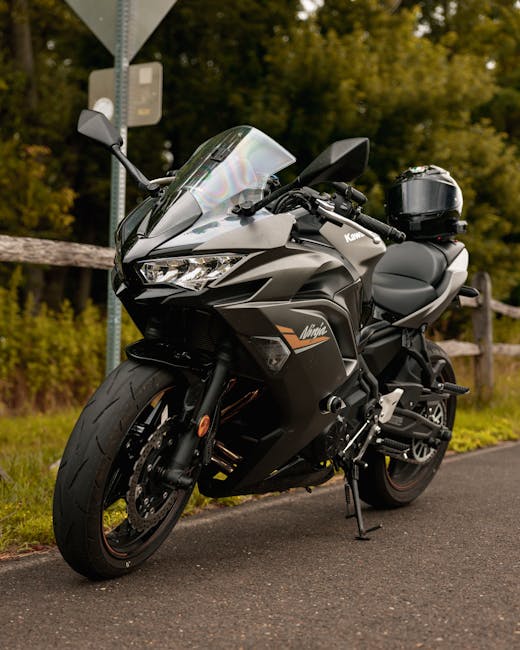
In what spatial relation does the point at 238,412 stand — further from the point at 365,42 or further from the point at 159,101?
the point at 365,42

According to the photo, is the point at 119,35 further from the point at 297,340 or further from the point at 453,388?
the point at 297,340

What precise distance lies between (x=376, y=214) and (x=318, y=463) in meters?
10.0

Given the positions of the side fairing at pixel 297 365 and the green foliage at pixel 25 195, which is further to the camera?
the green foliage at pixel 25 195

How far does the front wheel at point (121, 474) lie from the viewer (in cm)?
305

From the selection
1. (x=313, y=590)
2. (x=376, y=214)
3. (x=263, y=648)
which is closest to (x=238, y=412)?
(x=313, y=590)

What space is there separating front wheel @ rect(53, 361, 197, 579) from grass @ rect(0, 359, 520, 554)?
715 mm

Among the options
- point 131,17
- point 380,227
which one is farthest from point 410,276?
point 131,17

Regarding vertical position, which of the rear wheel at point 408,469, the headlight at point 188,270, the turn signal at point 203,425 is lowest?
the rear wheel at point 408,469

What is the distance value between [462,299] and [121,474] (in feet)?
21.5

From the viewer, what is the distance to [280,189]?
320cm

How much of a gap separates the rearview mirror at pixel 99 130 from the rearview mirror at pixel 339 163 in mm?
910

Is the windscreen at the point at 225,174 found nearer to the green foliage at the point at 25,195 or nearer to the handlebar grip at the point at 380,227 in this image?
the handlebar grip at the point at 380,227

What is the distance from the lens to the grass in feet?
12.9

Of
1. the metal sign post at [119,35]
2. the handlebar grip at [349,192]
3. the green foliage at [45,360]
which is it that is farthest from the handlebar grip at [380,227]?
the green foliage at [45,360]
